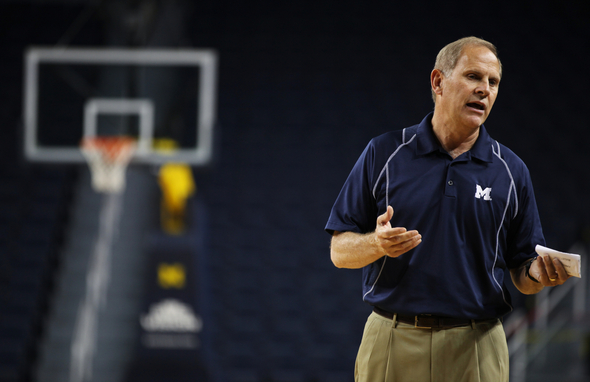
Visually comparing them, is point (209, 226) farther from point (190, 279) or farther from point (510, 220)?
point (510, 220)

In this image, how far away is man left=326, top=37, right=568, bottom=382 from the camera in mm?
1942

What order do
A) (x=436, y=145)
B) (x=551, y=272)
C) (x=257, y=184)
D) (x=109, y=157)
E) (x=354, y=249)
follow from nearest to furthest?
(x=551, y=272), (x=354, y=249), (x=436, y=145), (x=109, y=157), (x=257, y=184)

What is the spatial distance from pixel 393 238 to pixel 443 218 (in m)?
0.31

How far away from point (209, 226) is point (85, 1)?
5.11 m

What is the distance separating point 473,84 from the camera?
1.97 m

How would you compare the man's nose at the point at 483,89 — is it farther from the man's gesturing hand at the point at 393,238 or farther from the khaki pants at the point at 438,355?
the khaki pants at the point at 438,355

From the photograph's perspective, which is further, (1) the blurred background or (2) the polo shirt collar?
(1) the blurred background

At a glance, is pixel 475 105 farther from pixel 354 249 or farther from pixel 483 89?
pixel 354 249

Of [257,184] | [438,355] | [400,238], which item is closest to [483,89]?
[400,238]

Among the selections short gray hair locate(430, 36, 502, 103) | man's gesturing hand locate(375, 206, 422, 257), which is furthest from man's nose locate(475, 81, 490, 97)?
man's gesturing hand locate(375, 206, 422, 257)

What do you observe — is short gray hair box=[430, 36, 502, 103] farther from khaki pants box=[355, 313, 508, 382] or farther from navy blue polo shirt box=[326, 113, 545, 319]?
khaki pants box=[355, 313, 508, 382]

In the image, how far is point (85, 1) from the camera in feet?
37.7

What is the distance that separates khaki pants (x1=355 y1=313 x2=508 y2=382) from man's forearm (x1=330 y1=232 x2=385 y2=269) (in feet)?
0.81

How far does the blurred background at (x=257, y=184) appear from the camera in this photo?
828 centimetres
